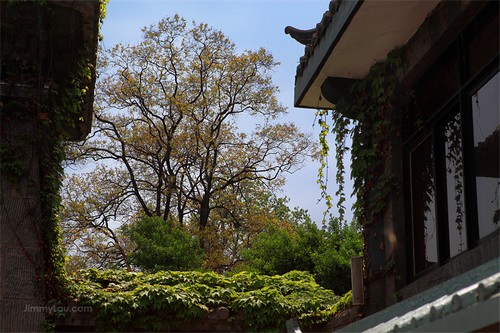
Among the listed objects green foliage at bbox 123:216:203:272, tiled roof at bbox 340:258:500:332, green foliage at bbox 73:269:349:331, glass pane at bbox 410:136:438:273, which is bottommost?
tiled roof at bbox 340:258:500:332

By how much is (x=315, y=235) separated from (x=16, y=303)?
1027cm

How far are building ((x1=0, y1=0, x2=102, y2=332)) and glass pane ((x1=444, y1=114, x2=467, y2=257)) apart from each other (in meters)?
4.13

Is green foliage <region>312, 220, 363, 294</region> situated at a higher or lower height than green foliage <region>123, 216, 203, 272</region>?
lower

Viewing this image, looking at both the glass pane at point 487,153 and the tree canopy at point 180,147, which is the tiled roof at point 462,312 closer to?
the glass pane at point 487,153

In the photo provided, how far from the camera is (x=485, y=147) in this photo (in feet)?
21.6

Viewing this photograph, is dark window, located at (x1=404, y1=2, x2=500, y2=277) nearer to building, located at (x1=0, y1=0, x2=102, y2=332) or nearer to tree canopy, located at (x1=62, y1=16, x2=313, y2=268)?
building, located at (x1=0, y1=0, x2=102, y2=332)

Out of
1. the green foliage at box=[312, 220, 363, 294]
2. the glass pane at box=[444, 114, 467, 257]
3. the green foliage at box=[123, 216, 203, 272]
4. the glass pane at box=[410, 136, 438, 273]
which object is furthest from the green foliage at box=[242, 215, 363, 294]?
the glass pane at box=[444, 114, 467, 257]

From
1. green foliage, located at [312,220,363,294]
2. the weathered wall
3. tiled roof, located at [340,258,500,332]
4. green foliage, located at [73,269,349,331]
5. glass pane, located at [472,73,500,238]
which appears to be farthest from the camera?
green foliage, located at [312,220,363,294]

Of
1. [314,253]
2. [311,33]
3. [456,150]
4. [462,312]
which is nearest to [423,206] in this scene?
[456,150]

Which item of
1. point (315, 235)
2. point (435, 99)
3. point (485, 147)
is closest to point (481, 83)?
point (485, 147)

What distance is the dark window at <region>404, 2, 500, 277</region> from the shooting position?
6457mm

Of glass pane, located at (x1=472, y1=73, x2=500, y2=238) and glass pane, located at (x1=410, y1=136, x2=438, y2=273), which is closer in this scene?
glass pane, located at (x1=472, y1=73, x2=500, y2=238)

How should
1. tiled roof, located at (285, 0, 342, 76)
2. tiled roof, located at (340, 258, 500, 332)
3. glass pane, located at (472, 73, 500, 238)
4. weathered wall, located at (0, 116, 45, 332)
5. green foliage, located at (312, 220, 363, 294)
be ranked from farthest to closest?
green foliage, located at (312, 220, 363, 294)
weathered wall, located at (0, 116, 45, 332)
tiled roof, located at (285, 0, 342, 76)
glass pane, located at (472, 73, 500, 238)
tiled roof, located at (340, 258, 500, 332)

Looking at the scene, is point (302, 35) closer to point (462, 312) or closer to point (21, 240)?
point (21, 240)
